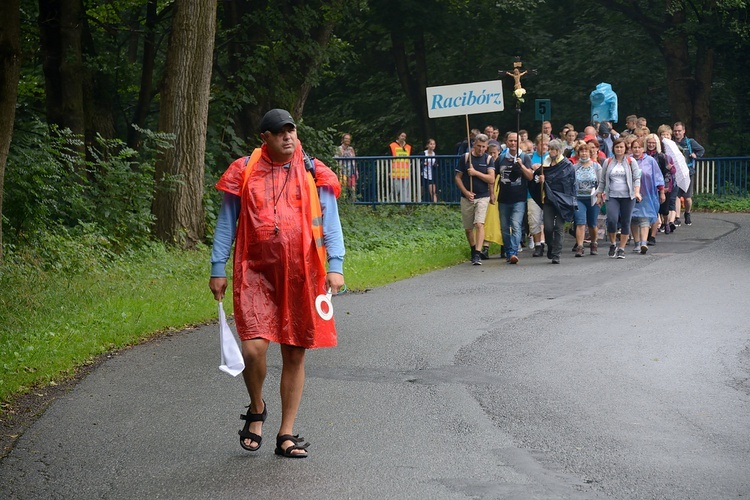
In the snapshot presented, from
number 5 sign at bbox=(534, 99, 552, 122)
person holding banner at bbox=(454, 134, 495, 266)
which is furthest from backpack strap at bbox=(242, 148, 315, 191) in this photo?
number 5 sign at bbox=(534, 99, 552, 122)

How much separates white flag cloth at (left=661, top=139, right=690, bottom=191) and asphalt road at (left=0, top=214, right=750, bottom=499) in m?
9.04

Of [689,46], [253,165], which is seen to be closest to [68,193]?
[253,165]

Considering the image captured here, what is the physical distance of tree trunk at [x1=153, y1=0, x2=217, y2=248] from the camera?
59.8ft

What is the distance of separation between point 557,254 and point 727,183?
44.8 ft

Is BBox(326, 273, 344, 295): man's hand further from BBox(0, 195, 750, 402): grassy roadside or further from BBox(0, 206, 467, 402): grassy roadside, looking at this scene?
BBox(0, 206, 467, 402): grassy roadside

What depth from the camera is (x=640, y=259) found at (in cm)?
1844

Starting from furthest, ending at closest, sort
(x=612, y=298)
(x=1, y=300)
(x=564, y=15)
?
(x=564, y=15) < (x=612, y=298) < (x=1, y=300)

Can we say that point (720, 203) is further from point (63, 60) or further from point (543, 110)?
point (63, 60)

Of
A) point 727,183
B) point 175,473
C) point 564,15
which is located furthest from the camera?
point 564,15

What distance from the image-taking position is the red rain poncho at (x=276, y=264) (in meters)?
6.80

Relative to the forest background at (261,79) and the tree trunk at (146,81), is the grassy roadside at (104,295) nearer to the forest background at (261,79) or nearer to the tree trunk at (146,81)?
the forest background at (261,79)

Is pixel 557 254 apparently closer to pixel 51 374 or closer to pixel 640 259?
pixel 640 259

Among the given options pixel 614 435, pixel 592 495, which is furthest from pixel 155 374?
pixel 592 495

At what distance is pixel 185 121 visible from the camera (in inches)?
732
